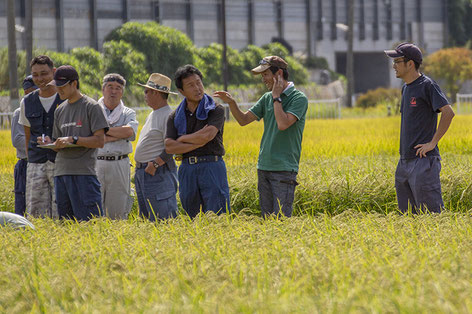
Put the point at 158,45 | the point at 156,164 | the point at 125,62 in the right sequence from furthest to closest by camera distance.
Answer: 1. the point at 158,45
2. the point at 125,62
3. the point at 156,164

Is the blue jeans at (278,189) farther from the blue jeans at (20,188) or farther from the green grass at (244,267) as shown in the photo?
the blue jeans at (20,188)

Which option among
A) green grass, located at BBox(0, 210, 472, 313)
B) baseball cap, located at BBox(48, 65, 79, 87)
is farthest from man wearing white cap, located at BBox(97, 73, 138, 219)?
green grass, located at BBox(0, 210, 472, 313)

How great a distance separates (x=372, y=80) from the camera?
56.8 meters

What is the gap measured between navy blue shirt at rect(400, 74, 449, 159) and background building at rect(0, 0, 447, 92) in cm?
3538

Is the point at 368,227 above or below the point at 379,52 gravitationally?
below

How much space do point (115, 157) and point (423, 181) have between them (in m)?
2.70

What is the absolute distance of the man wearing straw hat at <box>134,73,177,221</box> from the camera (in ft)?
22.7

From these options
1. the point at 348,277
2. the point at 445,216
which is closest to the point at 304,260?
the point at 348,277

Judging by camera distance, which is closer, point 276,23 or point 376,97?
point 376,97

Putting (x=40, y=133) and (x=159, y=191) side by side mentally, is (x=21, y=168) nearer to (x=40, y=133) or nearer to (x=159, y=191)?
(x=40, y=133)

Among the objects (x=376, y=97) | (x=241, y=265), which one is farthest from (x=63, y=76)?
(x=376, y=97)

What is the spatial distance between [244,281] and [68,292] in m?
0.75

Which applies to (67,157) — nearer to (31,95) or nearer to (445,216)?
(31,95)

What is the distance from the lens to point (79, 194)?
6516 millimetres
